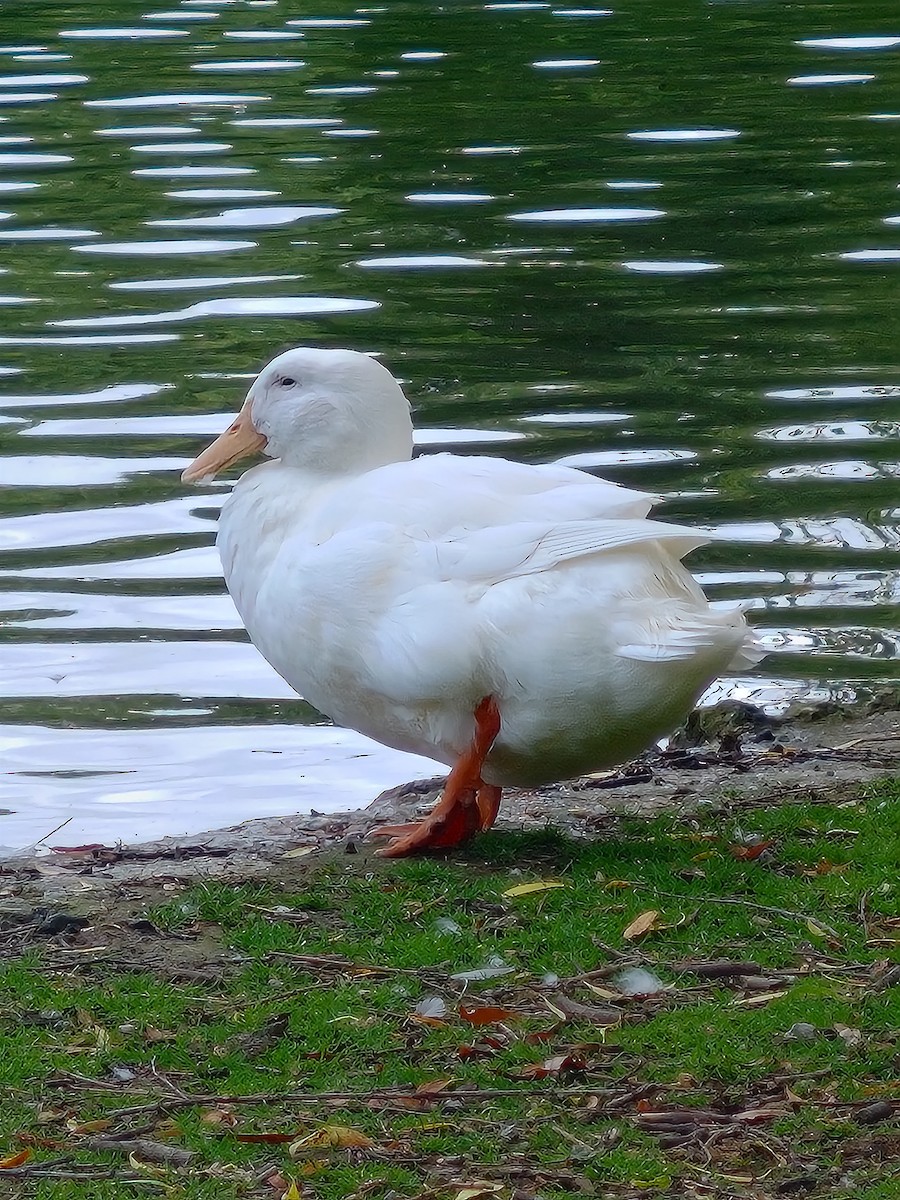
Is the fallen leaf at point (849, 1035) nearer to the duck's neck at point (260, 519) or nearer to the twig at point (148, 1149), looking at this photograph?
the twig at point (148, 1149)

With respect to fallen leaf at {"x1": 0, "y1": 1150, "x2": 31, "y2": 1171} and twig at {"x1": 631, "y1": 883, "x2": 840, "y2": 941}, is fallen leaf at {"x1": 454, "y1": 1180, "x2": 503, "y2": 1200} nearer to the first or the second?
A: fallen leaf at {"x1": 0, "y1": 1150, "x2": 31, "y2": 1171}

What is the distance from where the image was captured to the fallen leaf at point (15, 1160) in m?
4.04

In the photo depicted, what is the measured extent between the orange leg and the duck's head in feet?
3.59

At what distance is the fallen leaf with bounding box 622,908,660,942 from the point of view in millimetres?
5164

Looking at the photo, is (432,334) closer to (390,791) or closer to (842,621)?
(842,621)

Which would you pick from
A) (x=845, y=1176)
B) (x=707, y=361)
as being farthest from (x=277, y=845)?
(x=707, y=361)

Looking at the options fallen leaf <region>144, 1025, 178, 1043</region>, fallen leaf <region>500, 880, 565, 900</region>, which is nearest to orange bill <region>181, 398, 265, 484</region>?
fallen leaf <region>500, 880, 565, 900</region>

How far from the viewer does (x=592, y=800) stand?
6992 millimetres

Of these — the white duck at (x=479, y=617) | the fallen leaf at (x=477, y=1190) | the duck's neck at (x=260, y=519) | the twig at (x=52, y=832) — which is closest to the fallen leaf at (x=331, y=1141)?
the fallen leaf at (x=477, y=1190)

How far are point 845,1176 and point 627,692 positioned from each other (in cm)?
194

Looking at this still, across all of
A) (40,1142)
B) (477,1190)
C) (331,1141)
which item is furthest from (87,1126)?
(477,1190)

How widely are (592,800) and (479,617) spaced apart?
1572 mm

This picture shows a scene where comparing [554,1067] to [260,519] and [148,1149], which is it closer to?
[148,1149]

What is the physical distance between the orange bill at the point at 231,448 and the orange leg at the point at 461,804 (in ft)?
4.64
